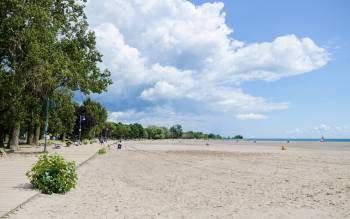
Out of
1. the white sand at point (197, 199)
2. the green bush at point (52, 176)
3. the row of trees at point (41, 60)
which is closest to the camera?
the white sand at point (197, 199)

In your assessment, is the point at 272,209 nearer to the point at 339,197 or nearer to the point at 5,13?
the point at 339,197

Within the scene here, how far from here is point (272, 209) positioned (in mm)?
11289

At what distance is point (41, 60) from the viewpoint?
1261 inches

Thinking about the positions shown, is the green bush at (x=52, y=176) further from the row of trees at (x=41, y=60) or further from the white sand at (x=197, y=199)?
the row of trees at (x=41, y=60)

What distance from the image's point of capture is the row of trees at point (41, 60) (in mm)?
31938

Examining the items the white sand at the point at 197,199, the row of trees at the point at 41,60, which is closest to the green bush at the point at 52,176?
the white sand at the point at 197,199

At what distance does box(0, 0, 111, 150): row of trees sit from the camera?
31.9 metres

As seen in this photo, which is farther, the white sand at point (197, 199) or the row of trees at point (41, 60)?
the row of trees at point (41, 60)

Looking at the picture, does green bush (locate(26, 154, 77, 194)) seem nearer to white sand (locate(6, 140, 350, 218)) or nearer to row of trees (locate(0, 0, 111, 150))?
white sand (locate(6, 140, 350, 218))

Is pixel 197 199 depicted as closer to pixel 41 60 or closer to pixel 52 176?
pixel 52 176

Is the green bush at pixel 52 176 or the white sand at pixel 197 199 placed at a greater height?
the green bush at pixel 52 176

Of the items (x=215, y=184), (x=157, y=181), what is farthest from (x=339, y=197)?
(x=157, y=181)

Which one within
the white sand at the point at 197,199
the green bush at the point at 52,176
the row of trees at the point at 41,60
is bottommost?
the white sand at the point at 197,199

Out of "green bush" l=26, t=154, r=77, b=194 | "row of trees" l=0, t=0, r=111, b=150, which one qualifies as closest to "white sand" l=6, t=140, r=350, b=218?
"green bush" l=26, t=154, r=77, b=194
